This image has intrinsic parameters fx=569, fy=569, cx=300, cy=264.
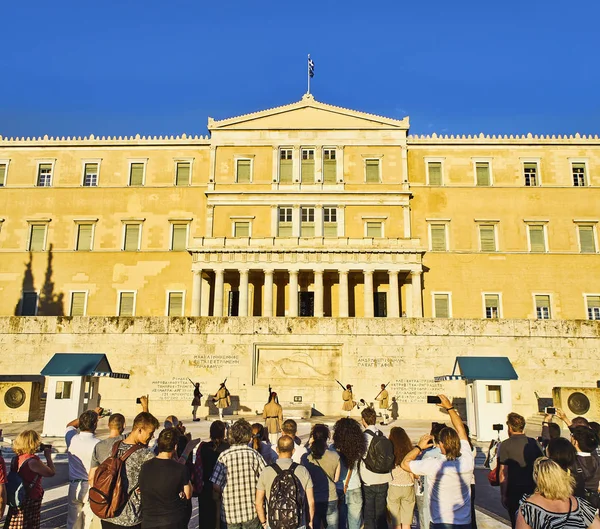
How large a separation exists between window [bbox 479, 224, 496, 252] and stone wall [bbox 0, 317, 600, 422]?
675 inches

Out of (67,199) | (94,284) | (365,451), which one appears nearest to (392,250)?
(94,284)

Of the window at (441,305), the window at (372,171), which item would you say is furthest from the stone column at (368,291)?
the window at (372,171)

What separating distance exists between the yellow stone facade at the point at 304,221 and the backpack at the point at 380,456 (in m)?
30.9

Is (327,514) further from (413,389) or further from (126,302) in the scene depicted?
(126,302)

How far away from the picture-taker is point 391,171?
41.6 meters

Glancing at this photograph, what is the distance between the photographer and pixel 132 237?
41.5 m

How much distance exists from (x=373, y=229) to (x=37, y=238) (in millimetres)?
24534

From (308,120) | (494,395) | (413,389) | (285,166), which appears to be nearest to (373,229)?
(285,166)

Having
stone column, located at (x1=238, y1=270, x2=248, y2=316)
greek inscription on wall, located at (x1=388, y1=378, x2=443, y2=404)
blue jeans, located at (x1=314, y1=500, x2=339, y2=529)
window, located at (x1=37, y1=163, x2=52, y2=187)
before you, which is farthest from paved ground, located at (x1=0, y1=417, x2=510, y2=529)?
window, located at (x1=37, y1=163, x2=52, y2=187)

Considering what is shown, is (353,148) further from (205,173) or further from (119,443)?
(119,443)

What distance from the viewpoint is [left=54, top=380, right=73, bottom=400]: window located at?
17328 mm

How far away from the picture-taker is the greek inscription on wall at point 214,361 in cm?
2375

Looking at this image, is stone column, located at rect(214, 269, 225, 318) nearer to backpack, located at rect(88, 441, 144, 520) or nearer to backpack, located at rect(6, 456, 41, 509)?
backpack, located at rect(6, 456, 41, 509)

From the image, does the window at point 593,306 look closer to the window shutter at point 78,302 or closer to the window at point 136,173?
the window at point 136,173
